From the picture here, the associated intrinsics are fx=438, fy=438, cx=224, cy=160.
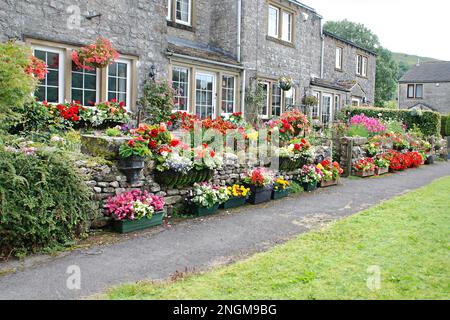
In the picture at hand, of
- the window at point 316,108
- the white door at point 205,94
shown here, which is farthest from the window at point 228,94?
the window at point 316,108

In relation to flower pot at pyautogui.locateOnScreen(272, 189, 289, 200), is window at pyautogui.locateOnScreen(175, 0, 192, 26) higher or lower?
higher

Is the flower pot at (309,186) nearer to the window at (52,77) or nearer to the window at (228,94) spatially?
the window at (52,77)

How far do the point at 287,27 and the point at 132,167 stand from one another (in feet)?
49.9

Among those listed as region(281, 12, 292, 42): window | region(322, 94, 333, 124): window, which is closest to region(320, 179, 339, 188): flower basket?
region(281, 12, 292, 42): window

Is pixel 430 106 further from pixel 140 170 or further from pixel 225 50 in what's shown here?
pixel 140 170

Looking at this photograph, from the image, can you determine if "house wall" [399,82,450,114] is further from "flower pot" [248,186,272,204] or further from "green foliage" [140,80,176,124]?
"flower pot" [248,186,272,204]

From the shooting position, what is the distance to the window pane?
19.0 meters

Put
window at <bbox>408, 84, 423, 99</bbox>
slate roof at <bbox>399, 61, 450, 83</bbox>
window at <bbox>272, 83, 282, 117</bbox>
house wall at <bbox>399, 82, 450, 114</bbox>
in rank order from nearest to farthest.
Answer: window at <bbox>272, 83, 282, 117</bbox> < house wall at <bbox>399, 82, 450, 114</bbox> < slate roof at <bbox>399, 61, 450, 83</bbox> < window at <bbox>408, 84, 423, 99</bbox>

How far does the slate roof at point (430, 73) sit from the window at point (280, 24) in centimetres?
3540

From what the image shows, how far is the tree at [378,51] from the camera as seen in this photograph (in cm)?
5578

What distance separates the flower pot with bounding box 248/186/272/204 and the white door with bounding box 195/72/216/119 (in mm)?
6836

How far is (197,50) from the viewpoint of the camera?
51.9 feet

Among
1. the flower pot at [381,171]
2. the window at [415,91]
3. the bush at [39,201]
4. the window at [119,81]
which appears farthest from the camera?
the window at [415,91]

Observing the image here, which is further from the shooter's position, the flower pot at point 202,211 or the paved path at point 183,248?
the flower pot at point 202,211
